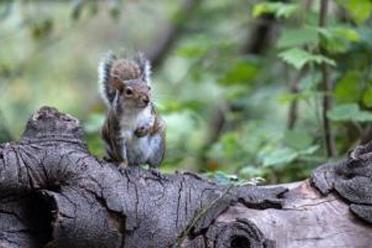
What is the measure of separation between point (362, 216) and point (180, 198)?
475mm

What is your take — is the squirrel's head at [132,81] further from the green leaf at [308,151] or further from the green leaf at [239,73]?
the green leaf at [239,73]

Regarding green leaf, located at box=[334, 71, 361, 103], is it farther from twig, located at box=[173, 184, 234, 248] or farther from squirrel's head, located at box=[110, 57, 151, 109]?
twig, located at box=[173, 184, 234, 248]

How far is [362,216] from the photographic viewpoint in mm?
2094

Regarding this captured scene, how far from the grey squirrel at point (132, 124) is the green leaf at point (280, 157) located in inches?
16.6

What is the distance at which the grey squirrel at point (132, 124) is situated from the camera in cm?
262

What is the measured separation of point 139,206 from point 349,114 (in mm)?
1178

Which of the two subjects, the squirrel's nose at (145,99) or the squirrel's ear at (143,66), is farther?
the squirrel's ear at (143,66)

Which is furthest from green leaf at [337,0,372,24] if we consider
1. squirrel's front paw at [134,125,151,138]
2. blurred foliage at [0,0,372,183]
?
squirrel's front paw at [134,125,151,138]

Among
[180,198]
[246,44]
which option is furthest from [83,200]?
[246,44]

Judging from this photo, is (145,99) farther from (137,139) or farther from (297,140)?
(297,140)

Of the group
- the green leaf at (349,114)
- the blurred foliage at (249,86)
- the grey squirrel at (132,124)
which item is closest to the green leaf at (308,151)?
the blurred foliage at (249,86)

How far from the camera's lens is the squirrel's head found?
2.60 meters

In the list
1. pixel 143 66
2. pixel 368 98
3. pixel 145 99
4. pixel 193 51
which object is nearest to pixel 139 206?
pixel 145 99

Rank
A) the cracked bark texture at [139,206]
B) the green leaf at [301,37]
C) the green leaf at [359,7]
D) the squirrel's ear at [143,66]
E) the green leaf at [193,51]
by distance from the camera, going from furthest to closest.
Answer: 1. the green leaf at [193,51]
2. the green leaf at [359,7]
3. the green leaf at [301,37]
4. the squirrel's ear at [143,66]
5. the cracked bark texture at [139,206]
